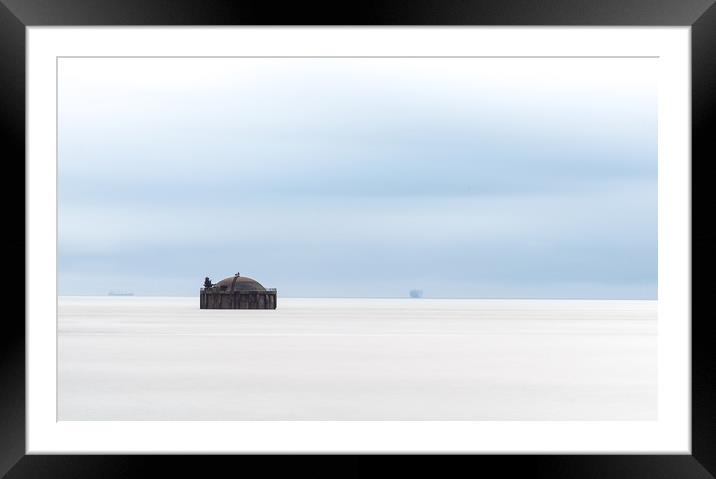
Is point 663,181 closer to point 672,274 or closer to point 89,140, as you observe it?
point 672,274

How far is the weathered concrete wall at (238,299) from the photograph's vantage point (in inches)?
727

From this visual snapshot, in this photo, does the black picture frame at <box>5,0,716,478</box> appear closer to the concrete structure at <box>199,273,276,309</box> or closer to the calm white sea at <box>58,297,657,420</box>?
the calm white sea at <box>58,297,657,420</box>

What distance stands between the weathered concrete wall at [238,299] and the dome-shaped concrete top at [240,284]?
0.11 m

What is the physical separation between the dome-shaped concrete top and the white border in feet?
53.3

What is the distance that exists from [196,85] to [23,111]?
5488 centimetres

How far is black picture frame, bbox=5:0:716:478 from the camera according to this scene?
81.5 inches

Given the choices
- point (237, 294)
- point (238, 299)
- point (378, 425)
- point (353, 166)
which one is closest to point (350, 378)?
point (378, 425)

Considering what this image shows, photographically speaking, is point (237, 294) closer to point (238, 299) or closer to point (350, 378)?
point (238, 299)

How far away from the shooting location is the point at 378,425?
7.46ft

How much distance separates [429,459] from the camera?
6.87ft

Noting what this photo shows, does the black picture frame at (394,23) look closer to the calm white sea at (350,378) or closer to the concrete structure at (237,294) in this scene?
the calm white sea at (350,378)

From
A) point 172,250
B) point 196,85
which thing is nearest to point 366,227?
point 172,250

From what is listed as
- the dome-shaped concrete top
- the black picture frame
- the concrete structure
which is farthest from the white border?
the dome-shaped concrete top

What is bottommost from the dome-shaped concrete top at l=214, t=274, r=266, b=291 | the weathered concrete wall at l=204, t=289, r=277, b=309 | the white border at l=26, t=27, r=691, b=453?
the weathered concrete wall at l=204, t=289, r=277, b=309
